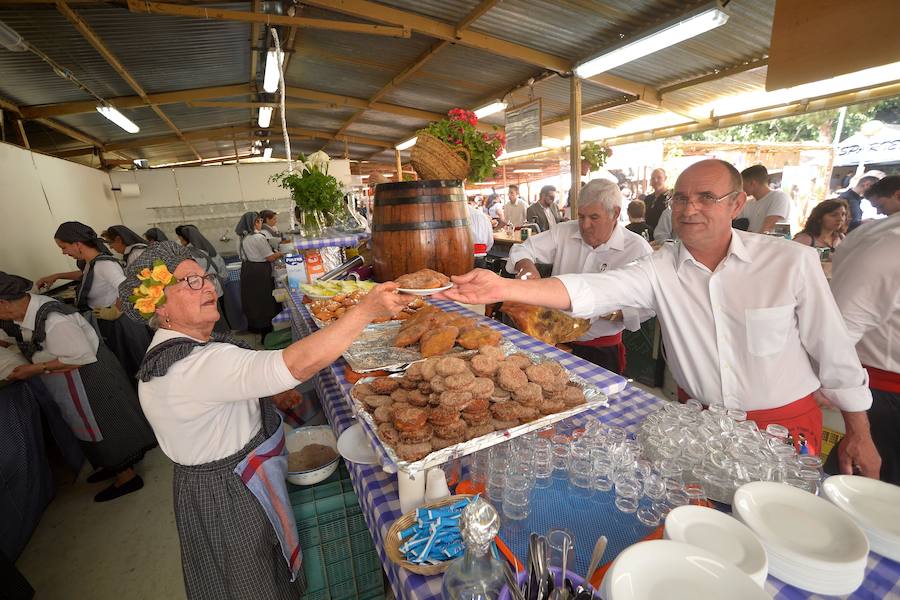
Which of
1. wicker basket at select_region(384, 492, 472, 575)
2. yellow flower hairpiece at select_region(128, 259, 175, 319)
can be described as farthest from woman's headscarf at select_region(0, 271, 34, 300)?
wicker basket at select_region(384, 492, 472, 575)

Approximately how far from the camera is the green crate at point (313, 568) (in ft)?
8.41

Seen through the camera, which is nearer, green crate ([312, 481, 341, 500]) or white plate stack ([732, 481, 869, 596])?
white plate stack ([732, 481, 869, 596])

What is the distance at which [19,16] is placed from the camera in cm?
545

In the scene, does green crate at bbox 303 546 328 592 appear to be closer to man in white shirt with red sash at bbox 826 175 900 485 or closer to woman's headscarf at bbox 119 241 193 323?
woman's headscarf at bbox 119 241 193 323

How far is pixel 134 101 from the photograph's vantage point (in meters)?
9.39

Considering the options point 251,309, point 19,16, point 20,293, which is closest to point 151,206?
point 251,309

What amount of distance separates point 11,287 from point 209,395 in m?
3.72

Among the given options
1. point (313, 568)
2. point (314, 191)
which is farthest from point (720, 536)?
point (314, 191)

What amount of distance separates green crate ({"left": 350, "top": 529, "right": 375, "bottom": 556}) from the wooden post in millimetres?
7939

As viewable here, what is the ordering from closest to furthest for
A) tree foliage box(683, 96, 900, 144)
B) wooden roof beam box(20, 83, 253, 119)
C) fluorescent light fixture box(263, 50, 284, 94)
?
1. fluorescent light fixture box(263, 50, 284, 94)
2. wooden roof beam box(20, 83, 253, 119)
3. tree foliage box(683, 96, 900, 144)

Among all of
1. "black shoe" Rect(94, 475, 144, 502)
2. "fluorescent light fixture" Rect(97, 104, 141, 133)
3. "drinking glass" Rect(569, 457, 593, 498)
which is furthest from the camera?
"fluorescent light fixture" Rect(97, 104, 141, 133)

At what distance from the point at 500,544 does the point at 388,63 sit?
1039cm

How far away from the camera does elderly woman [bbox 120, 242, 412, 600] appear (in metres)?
1.79

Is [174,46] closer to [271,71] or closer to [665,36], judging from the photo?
[271,71]
